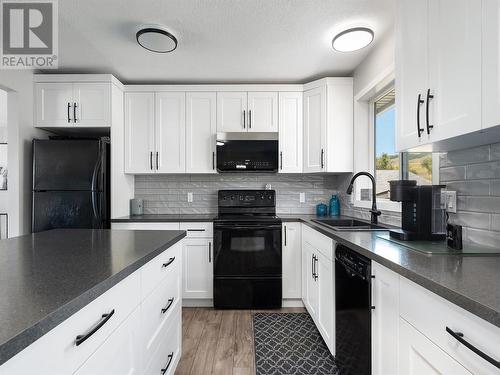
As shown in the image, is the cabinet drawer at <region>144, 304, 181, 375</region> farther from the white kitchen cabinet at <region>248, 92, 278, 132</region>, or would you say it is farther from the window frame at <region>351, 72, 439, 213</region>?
the white kitchen cabinet at <region>248, 92, 278, 132</region>

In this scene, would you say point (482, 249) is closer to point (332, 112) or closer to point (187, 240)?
point (332, 112)

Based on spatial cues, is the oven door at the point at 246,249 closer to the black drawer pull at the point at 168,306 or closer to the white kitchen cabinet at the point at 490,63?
the black drawer pull at the point at 168,306

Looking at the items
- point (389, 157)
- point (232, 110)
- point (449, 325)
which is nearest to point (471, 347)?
point (449, 325)

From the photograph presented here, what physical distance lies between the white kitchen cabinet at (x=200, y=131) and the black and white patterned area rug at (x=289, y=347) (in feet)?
5.50

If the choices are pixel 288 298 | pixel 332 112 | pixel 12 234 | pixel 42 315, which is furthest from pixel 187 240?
pixel 42 315

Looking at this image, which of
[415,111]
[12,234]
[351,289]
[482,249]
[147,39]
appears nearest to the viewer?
[482,249]

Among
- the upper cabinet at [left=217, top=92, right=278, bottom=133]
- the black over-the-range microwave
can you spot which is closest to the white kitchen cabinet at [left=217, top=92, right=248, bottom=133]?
the upper cabinet at [left=217, top=92, right=278, bottom=133]

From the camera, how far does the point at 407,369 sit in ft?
3.15

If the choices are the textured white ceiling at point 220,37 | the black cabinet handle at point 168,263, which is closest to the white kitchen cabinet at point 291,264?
the black cabinet handle at point 168,263

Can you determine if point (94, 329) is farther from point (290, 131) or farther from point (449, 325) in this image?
point (290, 131)

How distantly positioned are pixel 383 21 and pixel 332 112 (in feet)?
3.22

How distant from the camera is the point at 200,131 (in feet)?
9.74

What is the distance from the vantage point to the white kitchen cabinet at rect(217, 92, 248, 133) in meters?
2.96

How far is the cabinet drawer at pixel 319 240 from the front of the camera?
182cm
